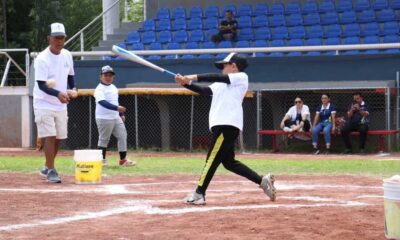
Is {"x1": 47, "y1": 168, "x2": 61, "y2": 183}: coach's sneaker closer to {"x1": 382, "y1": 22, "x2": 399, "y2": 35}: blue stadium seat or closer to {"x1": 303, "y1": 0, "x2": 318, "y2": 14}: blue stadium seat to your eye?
{"x1": 382, "y1": 22, "x2": 399, "y2": 35}: blue stadium seat

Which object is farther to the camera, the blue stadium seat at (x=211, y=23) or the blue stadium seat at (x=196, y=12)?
the blue stadium seat at (x=196, y=12)

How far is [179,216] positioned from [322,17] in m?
17.1

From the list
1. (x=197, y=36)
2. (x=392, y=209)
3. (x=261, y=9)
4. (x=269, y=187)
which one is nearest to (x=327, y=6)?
(x=261, y=9)

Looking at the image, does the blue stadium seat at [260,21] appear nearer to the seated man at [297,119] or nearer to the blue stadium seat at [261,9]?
the blue stadium seat at [261,9]

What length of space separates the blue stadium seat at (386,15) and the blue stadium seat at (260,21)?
3.50 meters

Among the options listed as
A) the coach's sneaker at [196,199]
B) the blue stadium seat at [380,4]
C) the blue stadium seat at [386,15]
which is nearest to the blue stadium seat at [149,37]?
the blue stadium seat at [380,4]

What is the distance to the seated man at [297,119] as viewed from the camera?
19.6m

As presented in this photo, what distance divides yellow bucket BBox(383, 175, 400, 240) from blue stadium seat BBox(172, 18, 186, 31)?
62.1 feet

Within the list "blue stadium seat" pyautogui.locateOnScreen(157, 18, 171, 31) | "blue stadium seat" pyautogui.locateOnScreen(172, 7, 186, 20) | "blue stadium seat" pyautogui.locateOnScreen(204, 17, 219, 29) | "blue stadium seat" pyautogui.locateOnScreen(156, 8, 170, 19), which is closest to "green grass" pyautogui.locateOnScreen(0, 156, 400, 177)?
"blue stadium seat" pyautogui.locateOnScreen(204, 17, 219, 29)

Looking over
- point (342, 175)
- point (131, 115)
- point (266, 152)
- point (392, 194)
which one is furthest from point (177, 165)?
point (392, 194)

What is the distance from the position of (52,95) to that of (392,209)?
19.4 feet

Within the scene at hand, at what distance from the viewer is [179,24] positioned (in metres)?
25.0

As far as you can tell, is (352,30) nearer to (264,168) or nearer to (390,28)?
(390,28)

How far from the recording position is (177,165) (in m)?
14.9
